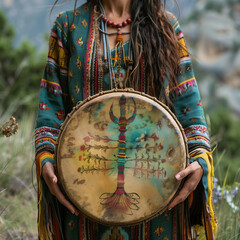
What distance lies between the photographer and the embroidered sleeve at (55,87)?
5.55 ft

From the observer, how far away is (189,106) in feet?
5.52

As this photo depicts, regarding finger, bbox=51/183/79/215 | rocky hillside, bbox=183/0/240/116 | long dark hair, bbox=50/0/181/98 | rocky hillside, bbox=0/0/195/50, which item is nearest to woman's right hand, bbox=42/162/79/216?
finger, bbox=51/183/79/215

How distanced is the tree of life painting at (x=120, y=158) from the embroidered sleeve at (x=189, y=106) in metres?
0.13

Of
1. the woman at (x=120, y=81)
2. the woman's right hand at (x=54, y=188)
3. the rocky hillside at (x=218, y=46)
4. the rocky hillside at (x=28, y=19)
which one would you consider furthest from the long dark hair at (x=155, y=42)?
the rocky hillside at (x=218, y=46)

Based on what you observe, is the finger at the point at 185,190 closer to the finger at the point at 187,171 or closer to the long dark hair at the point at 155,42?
the finger at the point at 187,171

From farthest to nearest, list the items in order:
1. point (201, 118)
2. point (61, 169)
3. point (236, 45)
→ point (236, 45)
point (201, 118)
point (61, 169)

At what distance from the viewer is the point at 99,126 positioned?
5.01 feet

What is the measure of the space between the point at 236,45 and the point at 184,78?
1160 centimetres

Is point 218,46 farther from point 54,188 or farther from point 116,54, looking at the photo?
point 54,188

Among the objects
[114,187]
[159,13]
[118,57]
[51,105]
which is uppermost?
[159,13]

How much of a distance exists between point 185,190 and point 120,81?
0.48 metres

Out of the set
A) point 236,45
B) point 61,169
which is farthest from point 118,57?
point 236,45

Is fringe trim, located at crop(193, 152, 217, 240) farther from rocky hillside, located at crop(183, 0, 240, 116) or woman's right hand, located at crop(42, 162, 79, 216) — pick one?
rocky hillside, located at crop(183, 0, 240, 116)

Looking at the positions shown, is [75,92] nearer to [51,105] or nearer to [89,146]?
[51,105]
